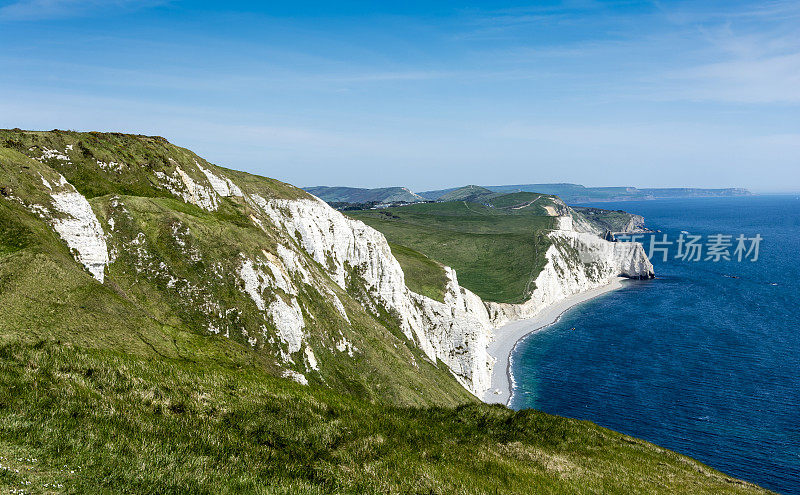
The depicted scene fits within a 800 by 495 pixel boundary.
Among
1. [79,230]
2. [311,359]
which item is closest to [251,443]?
[79,230]

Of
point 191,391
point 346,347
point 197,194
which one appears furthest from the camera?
point 197,194

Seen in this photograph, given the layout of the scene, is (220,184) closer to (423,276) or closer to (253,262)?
(253,262)

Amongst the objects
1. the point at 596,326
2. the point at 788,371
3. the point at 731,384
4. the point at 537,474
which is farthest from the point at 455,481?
the point at 596,326

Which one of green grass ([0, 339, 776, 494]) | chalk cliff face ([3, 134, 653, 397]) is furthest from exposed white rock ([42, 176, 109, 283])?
green grass ([0, 339, 776, 494])

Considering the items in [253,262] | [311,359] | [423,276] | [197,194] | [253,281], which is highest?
[197,194]

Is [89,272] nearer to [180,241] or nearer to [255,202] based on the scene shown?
[180,241]

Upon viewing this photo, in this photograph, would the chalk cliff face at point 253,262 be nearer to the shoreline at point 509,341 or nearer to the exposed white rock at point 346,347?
the exposed white rock at point 346,347

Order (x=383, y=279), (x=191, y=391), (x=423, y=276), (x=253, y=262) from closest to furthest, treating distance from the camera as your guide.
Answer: (x=191, y=391)
(x=253, y=262)
(x=383, y=279)
(x=423, y=276)

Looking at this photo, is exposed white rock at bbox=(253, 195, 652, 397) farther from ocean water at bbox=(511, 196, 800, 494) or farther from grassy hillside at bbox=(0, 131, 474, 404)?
ocean water at bbox=(511, 196, 800, 494)
